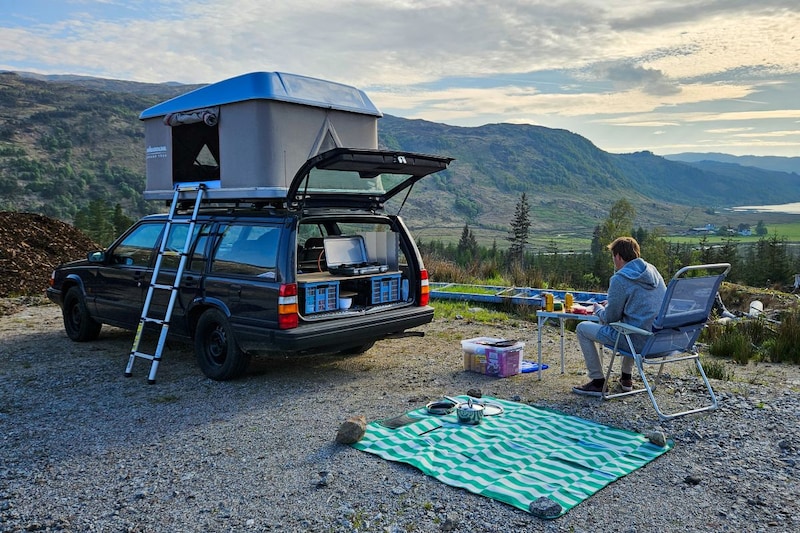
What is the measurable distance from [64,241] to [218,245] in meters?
10.9

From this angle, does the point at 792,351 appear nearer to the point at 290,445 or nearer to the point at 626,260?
the point at 626,260

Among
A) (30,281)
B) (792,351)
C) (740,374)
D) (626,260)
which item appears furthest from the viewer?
(30,281)

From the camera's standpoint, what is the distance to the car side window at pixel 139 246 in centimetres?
747

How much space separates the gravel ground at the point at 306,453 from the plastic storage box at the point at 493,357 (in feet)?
0.45

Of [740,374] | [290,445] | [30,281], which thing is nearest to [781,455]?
[740,374]

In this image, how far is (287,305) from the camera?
19.2 feet

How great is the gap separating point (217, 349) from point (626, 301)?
387cm

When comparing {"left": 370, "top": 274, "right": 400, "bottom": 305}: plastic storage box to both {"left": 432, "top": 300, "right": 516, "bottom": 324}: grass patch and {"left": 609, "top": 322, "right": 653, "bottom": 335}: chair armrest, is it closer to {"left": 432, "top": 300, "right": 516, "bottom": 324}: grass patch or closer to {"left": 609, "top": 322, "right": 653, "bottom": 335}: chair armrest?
{"left": 609, "top": 322, "right": 653, "bottom": 335}: chair armrest

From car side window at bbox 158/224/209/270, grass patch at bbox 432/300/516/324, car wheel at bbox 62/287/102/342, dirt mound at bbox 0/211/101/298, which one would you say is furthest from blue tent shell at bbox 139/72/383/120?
dirt mound at bbox 0/211/101/298

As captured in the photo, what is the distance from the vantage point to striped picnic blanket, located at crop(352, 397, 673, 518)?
13.2ft

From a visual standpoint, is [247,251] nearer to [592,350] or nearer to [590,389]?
[592,350]

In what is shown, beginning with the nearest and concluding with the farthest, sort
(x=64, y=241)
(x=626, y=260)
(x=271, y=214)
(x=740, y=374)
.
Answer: (x=626, y=260) → (x=271, y=214) → (x=740, y=374) → (x=64, y=241)

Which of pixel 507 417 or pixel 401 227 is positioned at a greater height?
pixel 401 227

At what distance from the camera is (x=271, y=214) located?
6.27 meters
